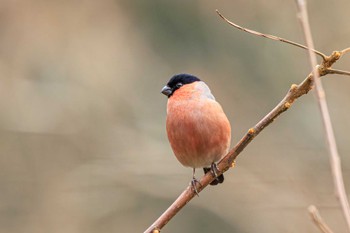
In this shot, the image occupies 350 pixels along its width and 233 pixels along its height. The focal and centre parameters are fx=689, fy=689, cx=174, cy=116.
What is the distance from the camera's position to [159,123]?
10.2 m

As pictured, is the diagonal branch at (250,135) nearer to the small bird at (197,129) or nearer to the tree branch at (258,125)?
the tree branch at (258,125)

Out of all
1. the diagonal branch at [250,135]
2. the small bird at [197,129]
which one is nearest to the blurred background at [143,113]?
the small bird at [197,129]

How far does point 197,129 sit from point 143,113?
6718 millimetres

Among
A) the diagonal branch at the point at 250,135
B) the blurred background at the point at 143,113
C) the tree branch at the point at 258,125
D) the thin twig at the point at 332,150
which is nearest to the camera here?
the thin twig at the point at 332,150

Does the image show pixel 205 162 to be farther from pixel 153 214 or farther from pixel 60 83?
pixel 60 83

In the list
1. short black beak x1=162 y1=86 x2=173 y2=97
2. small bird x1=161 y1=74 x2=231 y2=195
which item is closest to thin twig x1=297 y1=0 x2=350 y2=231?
small bird x1=161 y1=74 x2=231 y2=195

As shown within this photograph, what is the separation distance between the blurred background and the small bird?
143 inches

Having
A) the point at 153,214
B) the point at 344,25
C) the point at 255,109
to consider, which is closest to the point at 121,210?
the point at 153,214

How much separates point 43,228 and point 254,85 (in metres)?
3.84

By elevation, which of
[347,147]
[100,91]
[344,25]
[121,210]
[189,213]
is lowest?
[121,210]

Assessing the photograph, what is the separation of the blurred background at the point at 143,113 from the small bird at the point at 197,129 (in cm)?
364

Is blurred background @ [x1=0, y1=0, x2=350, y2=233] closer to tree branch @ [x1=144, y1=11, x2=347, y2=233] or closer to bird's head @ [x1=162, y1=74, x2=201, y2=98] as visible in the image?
bird's head @ [x1=162, y1=74, x2=201, y2=98]

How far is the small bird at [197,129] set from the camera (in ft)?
11.6

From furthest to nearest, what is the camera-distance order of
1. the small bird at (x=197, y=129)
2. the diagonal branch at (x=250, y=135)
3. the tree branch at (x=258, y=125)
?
the small bird at (x=197, y=129), the diagonal branch at (x=250, y=135), the tree branch at (x=258, y=125)
